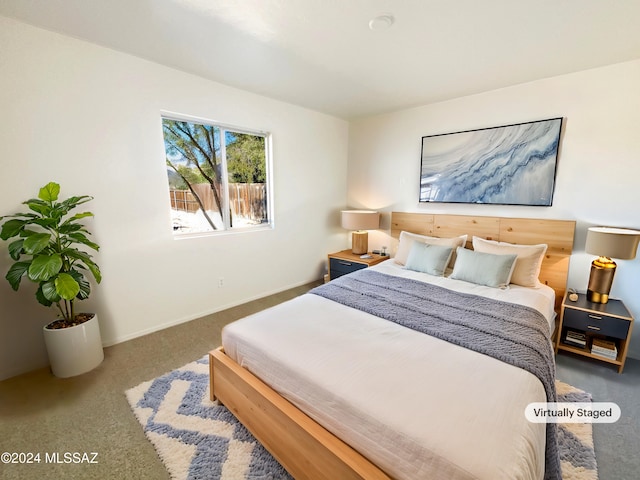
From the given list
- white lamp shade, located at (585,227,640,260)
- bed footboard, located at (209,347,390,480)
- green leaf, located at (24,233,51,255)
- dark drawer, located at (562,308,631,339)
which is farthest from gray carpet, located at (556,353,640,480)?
green leaf, located at (24,233,51,255)

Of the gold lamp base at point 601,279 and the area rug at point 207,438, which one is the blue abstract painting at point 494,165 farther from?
the area rug at point 207,438

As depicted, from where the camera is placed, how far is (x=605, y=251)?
2.16 metres

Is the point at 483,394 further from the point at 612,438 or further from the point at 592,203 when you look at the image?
the point at 592,203

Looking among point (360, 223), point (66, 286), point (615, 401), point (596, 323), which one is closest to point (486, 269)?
point (596, 323)

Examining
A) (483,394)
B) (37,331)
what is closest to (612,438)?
(483,394)

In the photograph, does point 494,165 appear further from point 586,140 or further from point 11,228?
point 11,228

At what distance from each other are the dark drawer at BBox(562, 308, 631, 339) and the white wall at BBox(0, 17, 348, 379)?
3.03 m

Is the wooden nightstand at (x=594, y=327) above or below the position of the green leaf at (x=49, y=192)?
below

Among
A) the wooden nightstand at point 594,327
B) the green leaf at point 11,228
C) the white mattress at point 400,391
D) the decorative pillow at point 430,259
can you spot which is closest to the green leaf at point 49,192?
the green leaf at point 11,228

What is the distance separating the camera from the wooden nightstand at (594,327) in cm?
209

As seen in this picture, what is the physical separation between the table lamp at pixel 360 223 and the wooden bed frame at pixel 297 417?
70.0 inches

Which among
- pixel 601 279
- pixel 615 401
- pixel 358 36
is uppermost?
pixel 358 36

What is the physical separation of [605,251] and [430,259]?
1297 millimetres

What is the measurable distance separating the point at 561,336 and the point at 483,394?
72.1 inches
